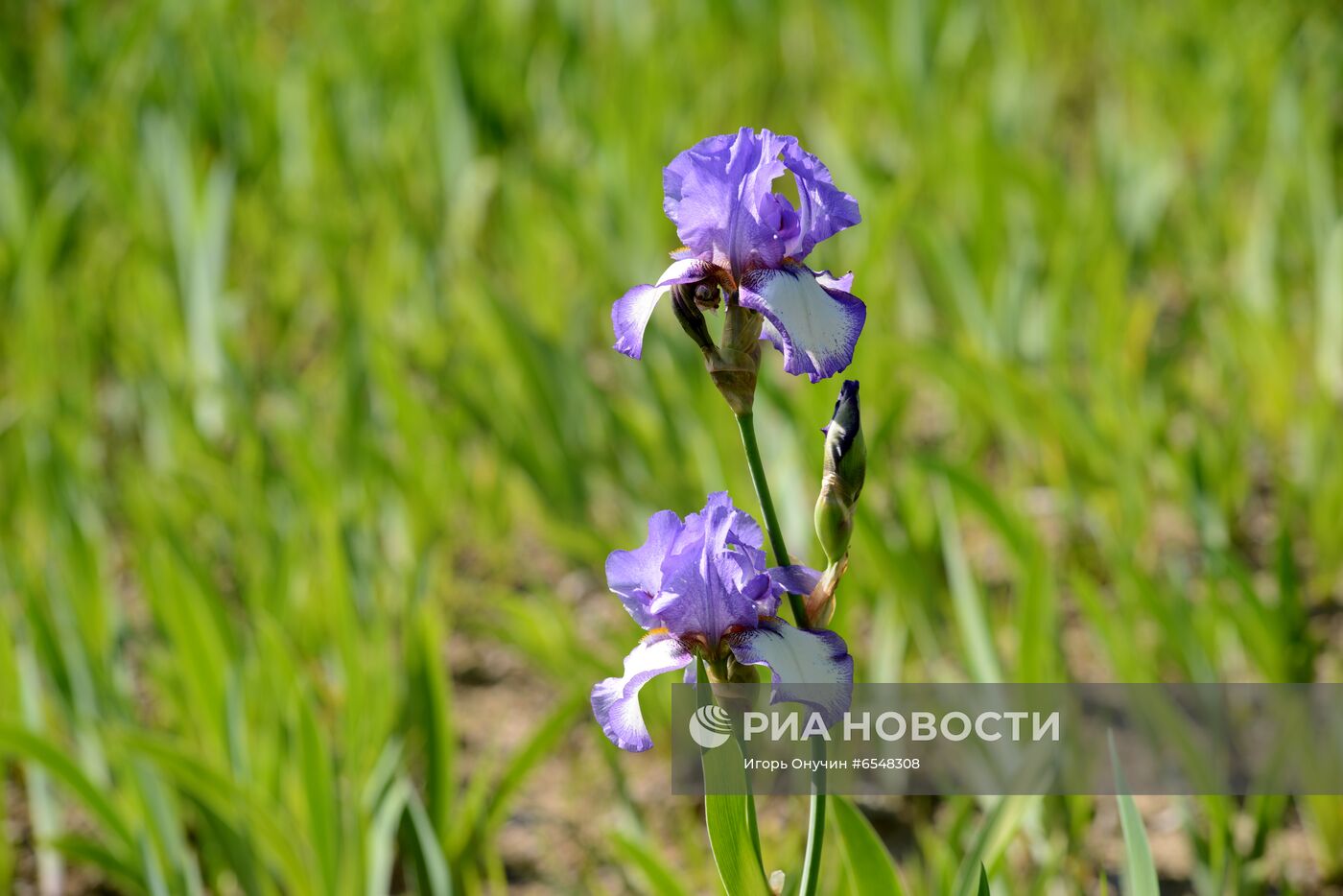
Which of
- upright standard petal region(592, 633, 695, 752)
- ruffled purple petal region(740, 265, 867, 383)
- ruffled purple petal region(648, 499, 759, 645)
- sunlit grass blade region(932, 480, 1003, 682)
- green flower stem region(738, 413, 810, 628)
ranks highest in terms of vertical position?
sunlit grass blade region(932, 480, 1003, 682)

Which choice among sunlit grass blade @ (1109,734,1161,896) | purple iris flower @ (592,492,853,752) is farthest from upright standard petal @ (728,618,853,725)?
sunlit grass blade @ (1109,734,1161,896)

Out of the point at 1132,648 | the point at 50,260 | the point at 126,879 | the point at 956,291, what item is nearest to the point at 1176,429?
the point at 956,291

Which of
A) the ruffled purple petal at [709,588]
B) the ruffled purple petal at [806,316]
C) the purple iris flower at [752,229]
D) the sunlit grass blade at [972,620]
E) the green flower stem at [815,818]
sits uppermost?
the sunlit grass blade at [972,620]

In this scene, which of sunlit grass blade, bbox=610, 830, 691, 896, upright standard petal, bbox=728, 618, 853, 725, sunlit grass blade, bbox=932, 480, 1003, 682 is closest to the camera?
upright standard petal, bbox=728, 618, 853, 725

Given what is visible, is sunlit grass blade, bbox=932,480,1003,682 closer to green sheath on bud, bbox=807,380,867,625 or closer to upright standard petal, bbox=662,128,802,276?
green sheath on bud, bbox=807,380,867,625

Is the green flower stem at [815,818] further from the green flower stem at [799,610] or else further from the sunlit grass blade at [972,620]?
the sunlit grass blade at [972,620]

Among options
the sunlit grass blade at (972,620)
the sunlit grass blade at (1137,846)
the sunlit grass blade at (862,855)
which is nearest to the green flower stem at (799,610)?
the sunlit grass blade at (862,855)
